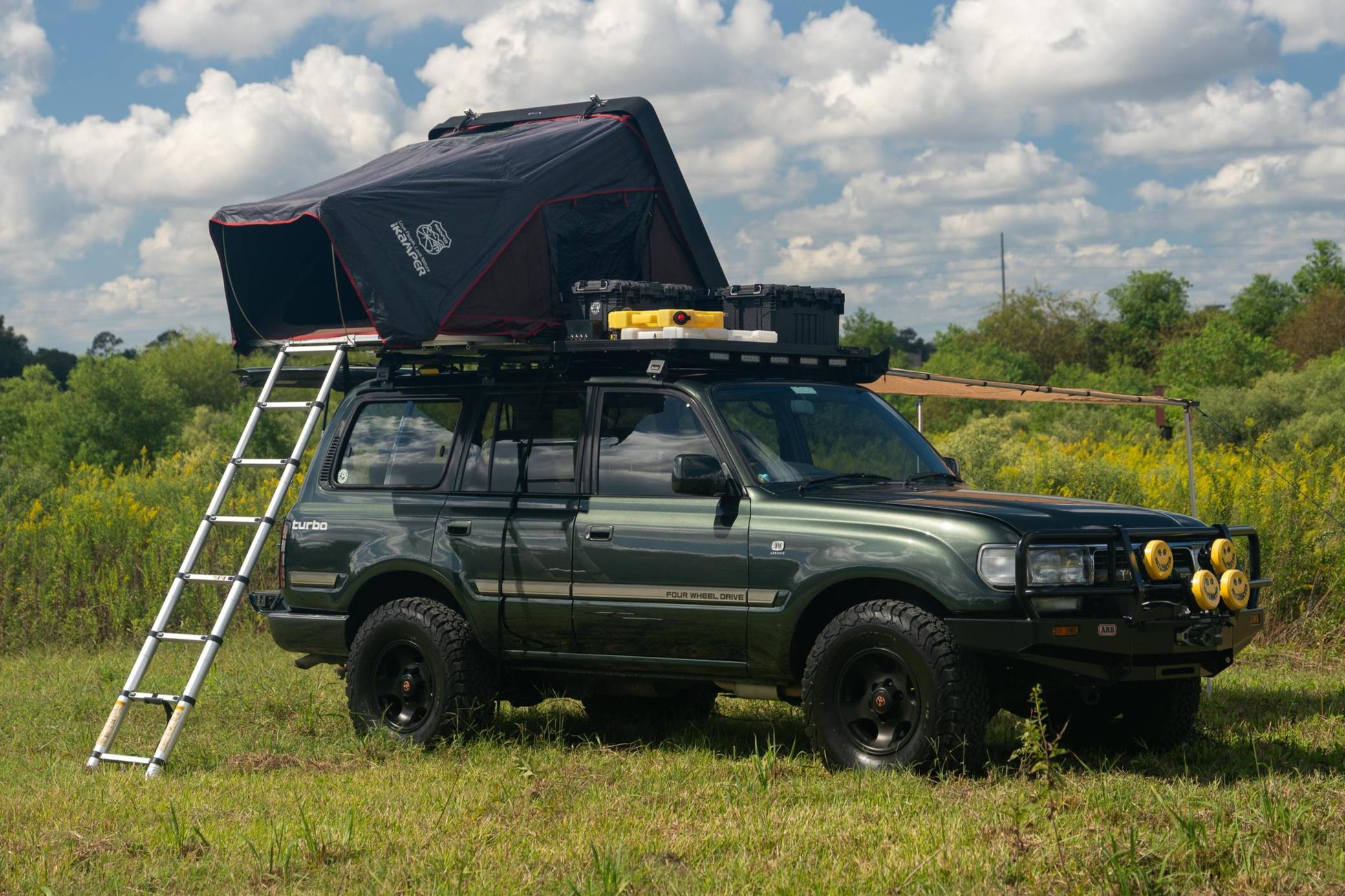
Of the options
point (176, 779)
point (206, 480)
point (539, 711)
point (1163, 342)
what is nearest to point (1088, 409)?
point (206, 480)

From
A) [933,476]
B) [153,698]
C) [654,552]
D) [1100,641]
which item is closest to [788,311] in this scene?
[933,476]

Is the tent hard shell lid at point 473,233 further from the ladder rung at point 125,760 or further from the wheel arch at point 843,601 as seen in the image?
the wheel arch at point 843,601

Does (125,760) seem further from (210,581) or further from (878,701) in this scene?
(878,701)

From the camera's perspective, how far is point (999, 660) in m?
7.07

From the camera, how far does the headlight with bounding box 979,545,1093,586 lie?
6773 millimetres

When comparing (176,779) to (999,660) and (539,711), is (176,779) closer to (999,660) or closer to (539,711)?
(539,711)

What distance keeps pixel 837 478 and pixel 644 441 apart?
106cm

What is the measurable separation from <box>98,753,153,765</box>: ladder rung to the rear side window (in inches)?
77.2

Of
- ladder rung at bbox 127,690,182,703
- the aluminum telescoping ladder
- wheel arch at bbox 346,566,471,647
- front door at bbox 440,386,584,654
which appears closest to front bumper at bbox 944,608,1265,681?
front door at bbox 440,386,584,654

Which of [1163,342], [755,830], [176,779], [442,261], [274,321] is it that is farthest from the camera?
[1163,342]

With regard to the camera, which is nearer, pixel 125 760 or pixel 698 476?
pixel 698 476

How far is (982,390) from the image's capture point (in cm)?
1166

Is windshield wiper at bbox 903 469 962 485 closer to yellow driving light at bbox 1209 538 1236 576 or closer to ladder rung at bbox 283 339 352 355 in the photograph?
yellow driving light at bbox 1209 538 1236 576

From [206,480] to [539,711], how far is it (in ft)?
34.6
